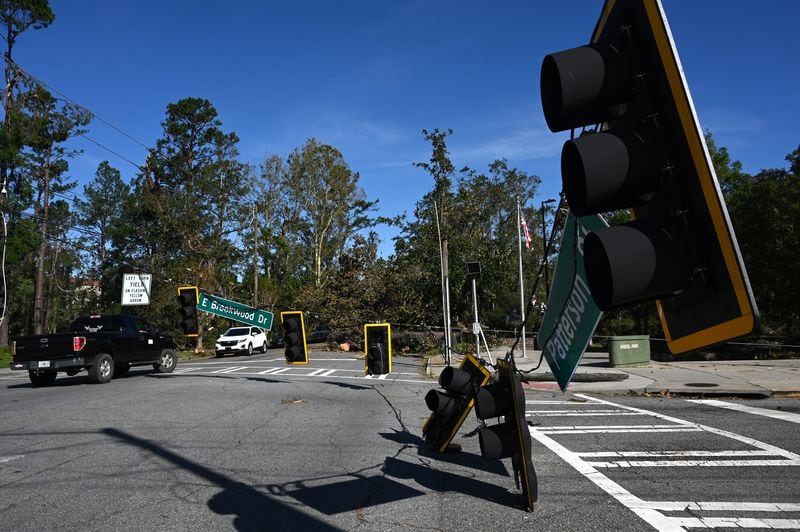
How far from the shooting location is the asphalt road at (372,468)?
5.04 meters

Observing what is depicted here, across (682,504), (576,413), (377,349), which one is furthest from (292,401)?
(682,504)

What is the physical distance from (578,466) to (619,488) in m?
0.93

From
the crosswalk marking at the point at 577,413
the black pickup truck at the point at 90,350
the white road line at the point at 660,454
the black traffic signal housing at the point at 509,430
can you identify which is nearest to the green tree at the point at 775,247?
the crosswalk marking at the point at 577,413

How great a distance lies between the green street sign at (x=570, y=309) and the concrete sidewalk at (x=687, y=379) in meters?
7.49

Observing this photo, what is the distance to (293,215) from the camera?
52562 mm

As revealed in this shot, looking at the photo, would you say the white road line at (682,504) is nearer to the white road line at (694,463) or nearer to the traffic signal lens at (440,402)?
the white road line at (694,463)

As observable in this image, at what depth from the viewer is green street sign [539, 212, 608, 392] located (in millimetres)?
3371

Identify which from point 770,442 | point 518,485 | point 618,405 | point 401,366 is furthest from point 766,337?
point 518,485

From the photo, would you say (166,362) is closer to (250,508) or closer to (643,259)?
(250,508)

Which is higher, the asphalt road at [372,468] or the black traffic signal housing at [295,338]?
the black traffic signal housing at [295,338]

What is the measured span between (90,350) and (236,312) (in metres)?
4.60

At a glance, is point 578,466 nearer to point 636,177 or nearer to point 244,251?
point 636,177

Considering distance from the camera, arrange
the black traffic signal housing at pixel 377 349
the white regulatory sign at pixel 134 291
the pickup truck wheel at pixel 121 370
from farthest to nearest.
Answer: the white regulatory sign at pixel 134 291, the pickup truck wheel at pixel 121 370, the black traffic signal housing at pixel 377 349

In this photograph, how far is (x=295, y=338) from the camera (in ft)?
53.7
